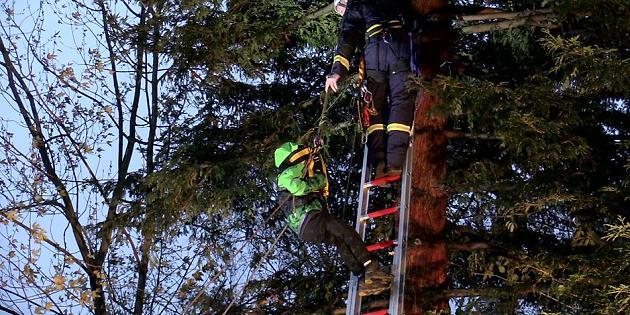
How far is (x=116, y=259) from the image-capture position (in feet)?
45.1

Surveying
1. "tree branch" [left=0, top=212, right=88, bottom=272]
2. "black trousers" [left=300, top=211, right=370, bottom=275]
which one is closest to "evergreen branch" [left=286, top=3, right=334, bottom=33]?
"black trousers" [left=300, top=211, right=370, bottom=275]

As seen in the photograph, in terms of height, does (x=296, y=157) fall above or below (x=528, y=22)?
below

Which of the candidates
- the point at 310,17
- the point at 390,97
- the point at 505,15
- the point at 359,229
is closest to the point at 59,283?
the point at 310,17

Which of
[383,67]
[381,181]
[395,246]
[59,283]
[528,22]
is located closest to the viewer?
[395,246]

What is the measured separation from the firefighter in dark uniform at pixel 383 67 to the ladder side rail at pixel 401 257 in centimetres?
18

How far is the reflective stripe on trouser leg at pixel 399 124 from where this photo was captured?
237 inches

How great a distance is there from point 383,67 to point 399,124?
0.55 metres

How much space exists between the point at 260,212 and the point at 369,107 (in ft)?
14.1

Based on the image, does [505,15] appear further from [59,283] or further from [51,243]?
[51,243]

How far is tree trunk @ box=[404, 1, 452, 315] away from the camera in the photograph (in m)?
6.55

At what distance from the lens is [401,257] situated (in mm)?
5746

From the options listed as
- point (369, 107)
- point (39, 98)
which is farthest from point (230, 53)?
point (39, 98)

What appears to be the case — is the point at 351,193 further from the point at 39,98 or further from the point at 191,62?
the point at 39,98

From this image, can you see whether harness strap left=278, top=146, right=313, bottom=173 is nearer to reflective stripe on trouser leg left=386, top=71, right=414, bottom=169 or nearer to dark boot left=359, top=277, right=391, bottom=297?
reflective stripe on trouser leg left=386, top=71, right=414, bottom=169
